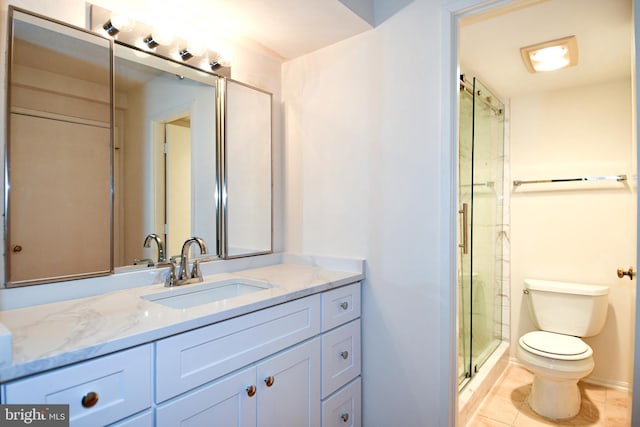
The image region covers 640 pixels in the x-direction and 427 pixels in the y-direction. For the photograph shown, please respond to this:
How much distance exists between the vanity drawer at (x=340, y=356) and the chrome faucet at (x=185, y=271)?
0.62 m

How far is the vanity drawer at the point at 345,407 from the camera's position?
156cm

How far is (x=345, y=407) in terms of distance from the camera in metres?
1.66

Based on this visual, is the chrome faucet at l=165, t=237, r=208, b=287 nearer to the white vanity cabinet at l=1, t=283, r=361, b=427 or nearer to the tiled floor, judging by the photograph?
the white vanity cabinet at l=1, t=283, r=361, b=427

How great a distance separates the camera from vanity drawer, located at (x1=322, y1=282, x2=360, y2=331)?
61.2 inches

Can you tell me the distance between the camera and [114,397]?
88 cm

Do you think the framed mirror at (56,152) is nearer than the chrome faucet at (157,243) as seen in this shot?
Yes

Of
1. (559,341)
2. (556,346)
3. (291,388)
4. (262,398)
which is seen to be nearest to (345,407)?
(291,388)

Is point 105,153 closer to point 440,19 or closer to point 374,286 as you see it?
point 374,286

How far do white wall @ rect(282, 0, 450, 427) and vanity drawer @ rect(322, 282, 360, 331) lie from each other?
0.07 metres

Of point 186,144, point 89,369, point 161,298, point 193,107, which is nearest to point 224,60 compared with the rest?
point 193,107

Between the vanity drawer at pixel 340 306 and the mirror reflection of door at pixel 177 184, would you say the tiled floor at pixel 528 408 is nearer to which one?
the vanity drawer at pixel 340 306

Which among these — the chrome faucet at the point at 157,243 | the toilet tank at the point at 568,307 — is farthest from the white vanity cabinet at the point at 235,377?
the toilet tank at the point at 568,307

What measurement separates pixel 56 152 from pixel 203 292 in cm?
76

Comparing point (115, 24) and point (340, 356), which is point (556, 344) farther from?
point (115, 24)
